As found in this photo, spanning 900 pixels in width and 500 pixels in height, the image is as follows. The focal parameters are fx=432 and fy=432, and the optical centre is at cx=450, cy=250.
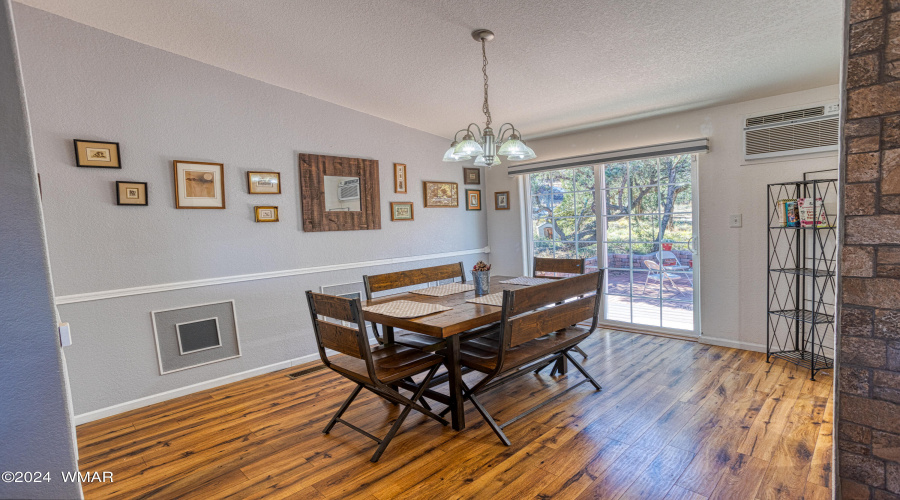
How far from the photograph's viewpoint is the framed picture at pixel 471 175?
4.88 m

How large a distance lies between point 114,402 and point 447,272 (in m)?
2.36

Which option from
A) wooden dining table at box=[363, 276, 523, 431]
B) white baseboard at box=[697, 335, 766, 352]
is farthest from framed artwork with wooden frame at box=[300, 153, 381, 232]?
white baseboard at box=[697, 335, 766, 352]

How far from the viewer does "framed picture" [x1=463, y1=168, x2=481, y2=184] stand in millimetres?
4879

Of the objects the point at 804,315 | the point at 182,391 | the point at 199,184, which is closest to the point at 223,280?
the point at 199,184

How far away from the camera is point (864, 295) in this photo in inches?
46.5

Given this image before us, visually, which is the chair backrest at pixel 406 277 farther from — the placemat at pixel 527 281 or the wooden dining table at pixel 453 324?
the placemat at pixel 527 281

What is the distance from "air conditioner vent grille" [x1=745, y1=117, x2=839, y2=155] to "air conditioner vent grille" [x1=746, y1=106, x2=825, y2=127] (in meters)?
0.03

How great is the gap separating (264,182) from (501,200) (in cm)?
261

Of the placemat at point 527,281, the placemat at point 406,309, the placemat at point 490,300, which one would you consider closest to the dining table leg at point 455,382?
the placemat at point 406,309

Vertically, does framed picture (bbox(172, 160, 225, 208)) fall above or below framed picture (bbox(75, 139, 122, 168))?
below

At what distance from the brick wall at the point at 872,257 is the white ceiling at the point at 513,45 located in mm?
1103

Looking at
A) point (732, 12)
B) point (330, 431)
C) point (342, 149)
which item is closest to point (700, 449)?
point (330, 431)

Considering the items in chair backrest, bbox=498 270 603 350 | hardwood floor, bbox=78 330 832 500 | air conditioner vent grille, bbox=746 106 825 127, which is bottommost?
hardwood floor, bbox=78 330 832 500

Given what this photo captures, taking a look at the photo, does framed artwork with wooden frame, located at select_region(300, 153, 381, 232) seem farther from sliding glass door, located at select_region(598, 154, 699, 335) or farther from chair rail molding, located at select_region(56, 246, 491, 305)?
sliding glass door, located at select_region(598, 154, 699, 335)
